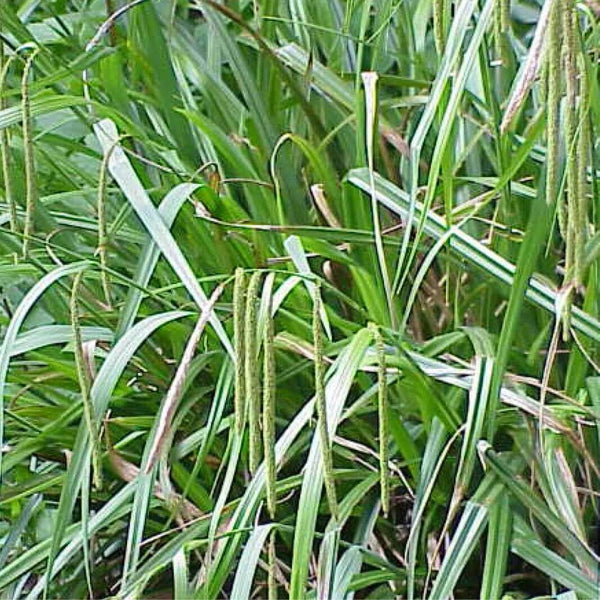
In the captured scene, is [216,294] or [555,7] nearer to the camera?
[555,7]

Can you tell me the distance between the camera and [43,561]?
3.93 feet

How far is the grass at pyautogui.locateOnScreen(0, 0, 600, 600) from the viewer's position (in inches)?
41.0

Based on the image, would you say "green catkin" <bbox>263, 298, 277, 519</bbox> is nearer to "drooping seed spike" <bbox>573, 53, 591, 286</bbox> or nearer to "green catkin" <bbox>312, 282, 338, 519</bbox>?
"green catkin" <bbox>312, 282, 338, 519</bbox>

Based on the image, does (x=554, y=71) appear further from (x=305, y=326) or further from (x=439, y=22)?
(x=305, y=326)

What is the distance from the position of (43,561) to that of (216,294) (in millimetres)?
362

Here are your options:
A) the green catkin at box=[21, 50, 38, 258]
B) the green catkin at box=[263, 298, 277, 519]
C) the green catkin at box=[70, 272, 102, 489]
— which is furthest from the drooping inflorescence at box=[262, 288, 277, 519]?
the green catkin at box=[21, 50, 38, 258]

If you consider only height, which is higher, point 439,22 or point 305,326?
point 439,22

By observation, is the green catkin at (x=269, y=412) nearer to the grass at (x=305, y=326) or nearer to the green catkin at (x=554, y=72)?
the grass at (x=305, y=326)

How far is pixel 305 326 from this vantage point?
1215 millimetres

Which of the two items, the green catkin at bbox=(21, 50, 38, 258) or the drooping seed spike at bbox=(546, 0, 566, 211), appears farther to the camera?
the green catkin at bbox=(21, 50, 38, 258)

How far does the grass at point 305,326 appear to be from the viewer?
1.04 meters

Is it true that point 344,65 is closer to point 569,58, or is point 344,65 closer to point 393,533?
point 393,533

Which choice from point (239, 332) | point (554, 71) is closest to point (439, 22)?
point (554, 71)

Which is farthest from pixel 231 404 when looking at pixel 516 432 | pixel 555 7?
pixel 555 7
